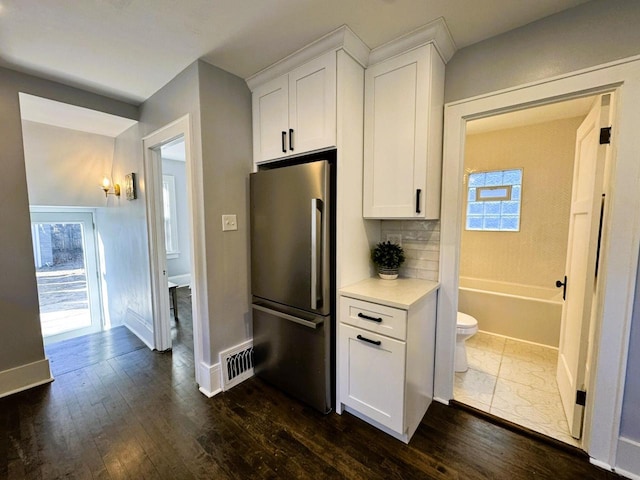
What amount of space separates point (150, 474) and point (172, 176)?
4.27m

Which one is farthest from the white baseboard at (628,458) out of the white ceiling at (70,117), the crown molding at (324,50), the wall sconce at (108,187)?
the wall sconce at (108,187)

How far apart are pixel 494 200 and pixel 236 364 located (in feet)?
11.7

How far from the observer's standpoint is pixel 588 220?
156 cm

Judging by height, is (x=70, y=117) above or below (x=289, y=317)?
above

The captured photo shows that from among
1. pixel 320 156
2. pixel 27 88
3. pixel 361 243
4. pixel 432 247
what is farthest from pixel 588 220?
pixel 27 88

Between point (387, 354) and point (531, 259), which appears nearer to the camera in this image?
point (387, 354)

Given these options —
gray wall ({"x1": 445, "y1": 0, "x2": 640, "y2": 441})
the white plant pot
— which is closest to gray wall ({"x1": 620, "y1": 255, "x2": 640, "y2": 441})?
gray wall ({"x1": 445, "y1": 0, "x2": 640, "y2": 441})

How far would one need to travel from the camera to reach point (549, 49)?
1490mm

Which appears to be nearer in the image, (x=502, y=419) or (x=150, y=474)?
(x=150, y=474)

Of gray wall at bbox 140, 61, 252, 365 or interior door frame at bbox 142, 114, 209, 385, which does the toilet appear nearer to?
gray wall at bbox 140, 61, 252, 365

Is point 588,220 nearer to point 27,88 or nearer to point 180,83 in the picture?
point 180,83

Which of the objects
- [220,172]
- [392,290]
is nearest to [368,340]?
[392,290]

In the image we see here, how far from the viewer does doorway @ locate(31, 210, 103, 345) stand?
3.38 metres

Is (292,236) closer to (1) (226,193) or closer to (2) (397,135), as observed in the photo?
(1) (226,193)
